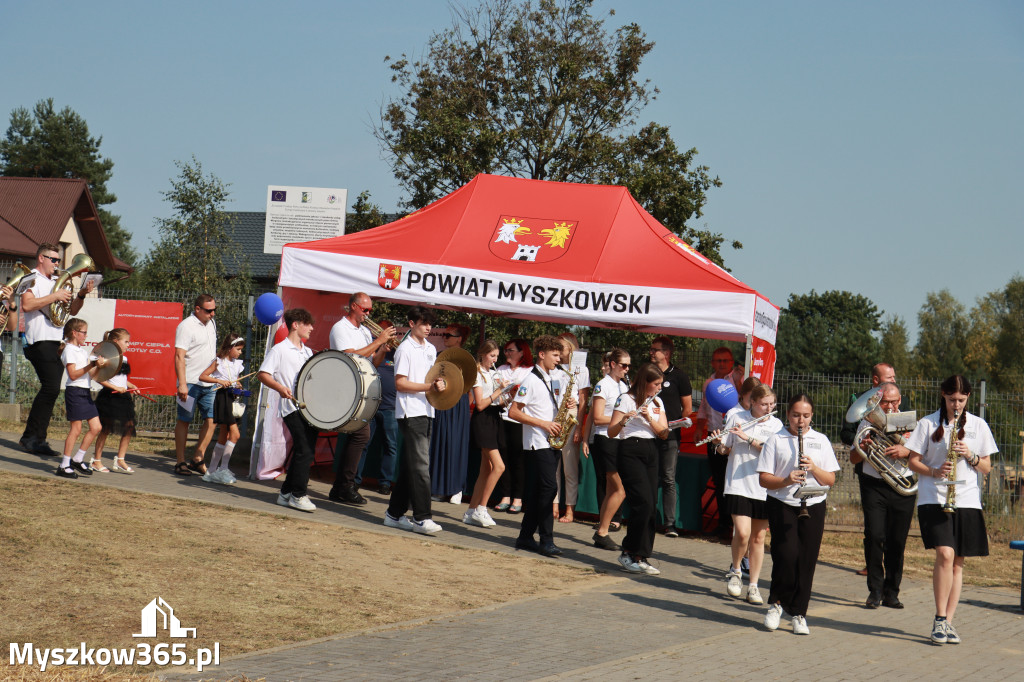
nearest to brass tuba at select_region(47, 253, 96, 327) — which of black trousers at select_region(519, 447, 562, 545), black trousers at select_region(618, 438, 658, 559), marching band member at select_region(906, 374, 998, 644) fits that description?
black trousers at select_region(519, 447, 562, 545)

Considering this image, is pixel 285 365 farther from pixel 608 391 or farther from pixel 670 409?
pixel 670 409

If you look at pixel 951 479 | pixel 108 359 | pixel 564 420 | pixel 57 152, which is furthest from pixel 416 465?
pixel 57 152

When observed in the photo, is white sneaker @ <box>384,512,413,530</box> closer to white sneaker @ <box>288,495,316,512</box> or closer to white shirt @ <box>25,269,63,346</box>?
white sneaker @ <box>288,495,316,512</box>

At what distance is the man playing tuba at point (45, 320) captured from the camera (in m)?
10.4

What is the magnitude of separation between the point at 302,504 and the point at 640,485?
11.0ft

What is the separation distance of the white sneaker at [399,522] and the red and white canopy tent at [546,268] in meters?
2.83

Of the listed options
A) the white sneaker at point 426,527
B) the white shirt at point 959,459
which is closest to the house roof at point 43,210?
the white sneaker at point 426,527

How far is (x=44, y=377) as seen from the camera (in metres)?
10.8

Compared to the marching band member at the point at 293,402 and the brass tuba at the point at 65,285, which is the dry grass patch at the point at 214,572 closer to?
the marching band member at the point at 293,402

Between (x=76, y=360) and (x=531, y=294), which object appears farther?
(x=531, y=294)

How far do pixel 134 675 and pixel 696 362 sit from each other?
1131 cm

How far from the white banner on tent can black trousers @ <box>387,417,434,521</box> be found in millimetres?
2422

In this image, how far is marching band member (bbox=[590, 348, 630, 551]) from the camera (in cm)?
934

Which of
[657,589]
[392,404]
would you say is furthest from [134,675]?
[392,404]
